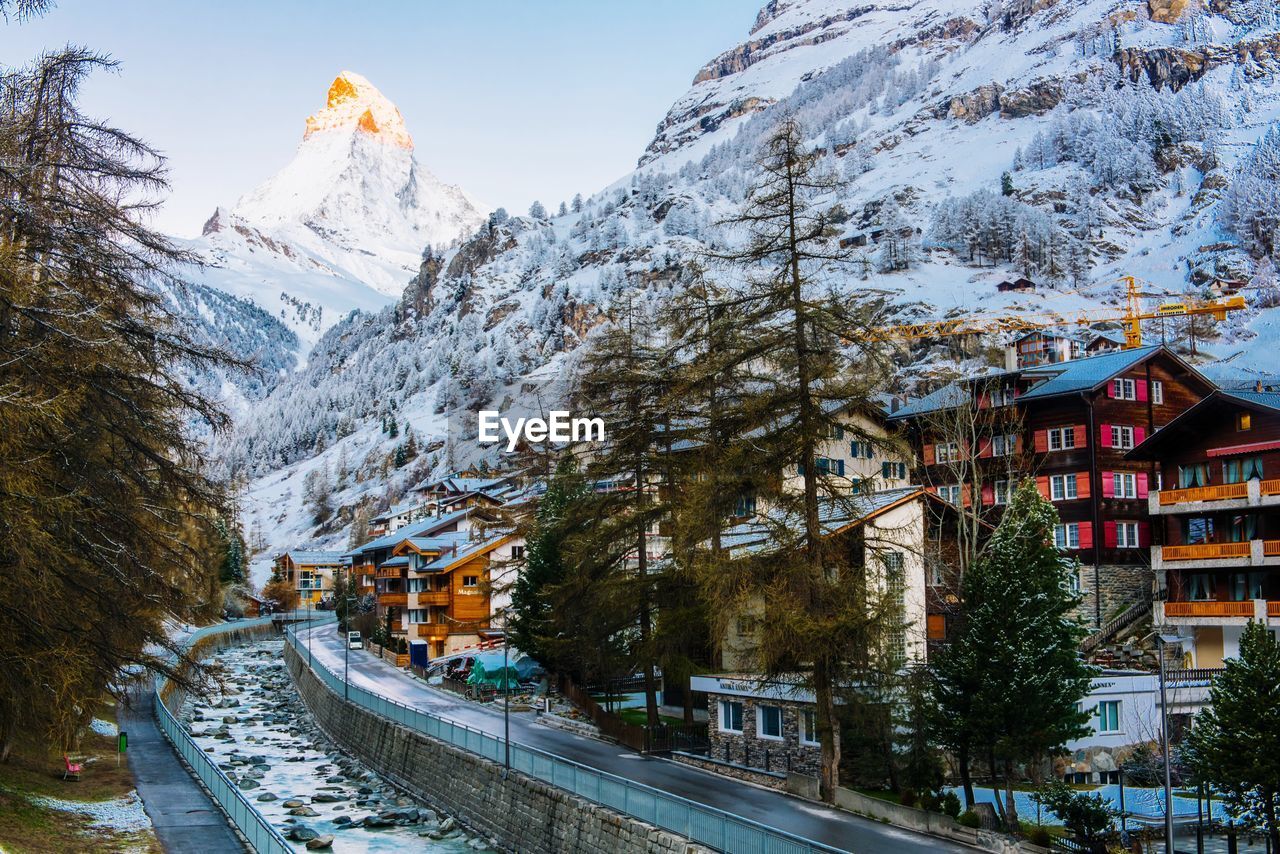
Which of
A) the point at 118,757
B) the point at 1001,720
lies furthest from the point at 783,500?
the point at 118,757

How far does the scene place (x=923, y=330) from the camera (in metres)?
154

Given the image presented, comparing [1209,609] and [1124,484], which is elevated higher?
[1124,484]

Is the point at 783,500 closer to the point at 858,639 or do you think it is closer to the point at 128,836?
the point at 858,639

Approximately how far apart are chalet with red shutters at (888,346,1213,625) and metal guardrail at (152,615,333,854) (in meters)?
33.7

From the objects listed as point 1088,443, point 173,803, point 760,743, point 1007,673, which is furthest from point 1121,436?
point 173,803

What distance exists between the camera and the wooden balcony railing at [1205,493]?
42.5 metres

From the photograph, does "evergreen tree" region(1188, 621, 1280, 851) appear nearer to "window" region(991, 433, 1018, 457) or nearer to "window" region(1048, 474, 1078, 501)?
"window" region(1048, 474, 1078, 501)

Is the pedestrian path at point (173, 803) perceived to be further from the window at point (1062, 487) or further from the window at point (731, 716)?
the window at point (1062, 487)

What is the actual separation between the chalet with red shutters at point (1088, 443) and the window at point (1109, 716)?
571 inches

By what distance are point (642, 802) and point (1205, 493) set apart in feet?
97.1

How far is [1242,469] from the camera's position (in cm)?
4356

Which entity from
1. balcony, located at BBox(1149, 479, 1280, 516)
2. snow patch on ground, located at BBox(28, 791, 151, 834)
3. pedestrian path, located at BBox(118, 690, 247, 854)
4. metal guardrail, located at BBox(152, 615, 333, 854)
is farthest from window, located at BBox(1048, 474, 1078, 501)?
snow patch on ground, located at BBox(28, 791, 151, 834)

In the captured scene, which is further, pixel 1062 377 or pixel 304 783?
pixel 1062 377

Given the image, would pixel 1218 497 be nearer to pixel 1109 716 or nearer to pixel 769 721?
pixel 1109 716
